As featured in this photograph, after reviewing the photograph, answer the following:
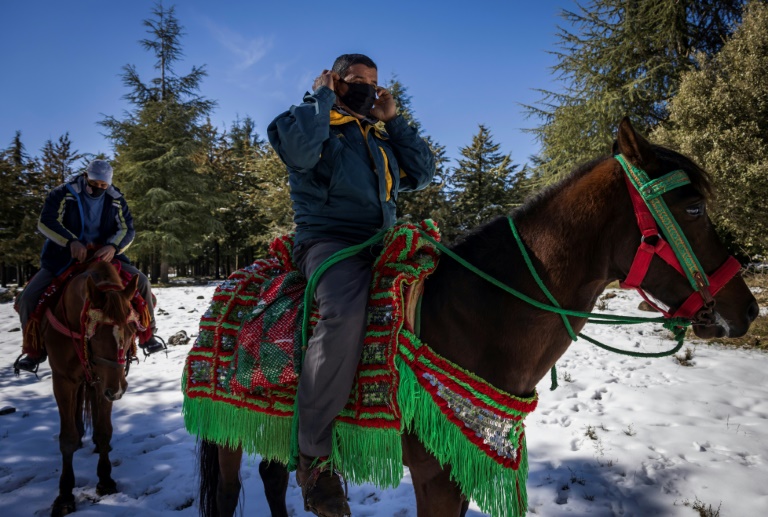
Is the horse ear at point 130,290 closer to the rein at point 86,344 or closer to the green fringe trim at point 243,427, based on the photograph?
the rein at point 86,344

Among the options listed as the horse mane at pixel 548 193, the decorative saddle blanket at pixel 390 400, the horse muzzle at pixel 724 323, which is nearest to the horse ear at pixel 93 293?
the decorative saddle blanket at pixel 390 400

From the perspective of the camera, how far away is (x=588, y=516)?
2779 millimetres

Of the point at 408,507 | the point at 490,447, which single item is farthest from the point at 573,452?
the point at 490,447

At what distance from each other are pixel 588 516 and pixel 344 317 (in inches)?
104

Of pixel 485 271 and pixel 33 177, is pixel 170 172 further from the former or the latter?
pixel 485 271

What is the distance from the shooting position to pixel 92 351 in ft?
11.2

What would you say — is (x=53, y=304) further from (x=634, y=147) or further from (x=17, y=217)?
(x=17, y=217)

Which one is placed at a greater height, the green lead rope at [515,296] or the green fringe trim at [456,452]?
the green lead rope at [515,296]

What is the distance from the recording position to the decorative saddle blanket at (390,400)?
1567mm

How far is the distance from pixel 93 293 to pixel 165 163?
1991 centimetres

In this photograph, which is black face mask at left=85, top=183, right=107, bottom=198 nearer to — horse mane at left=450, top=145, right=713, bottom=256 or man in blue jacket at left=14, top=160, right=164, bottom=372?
man in blue jacket at left=14, top=160, right=164, bottom=372

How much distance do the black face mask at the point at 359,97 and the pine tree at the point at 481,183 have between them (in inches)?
764

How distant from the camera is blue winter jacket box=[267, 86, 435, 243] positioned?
1801 millimetres

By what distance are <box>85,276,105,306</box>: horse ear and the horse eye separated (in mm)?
4315
